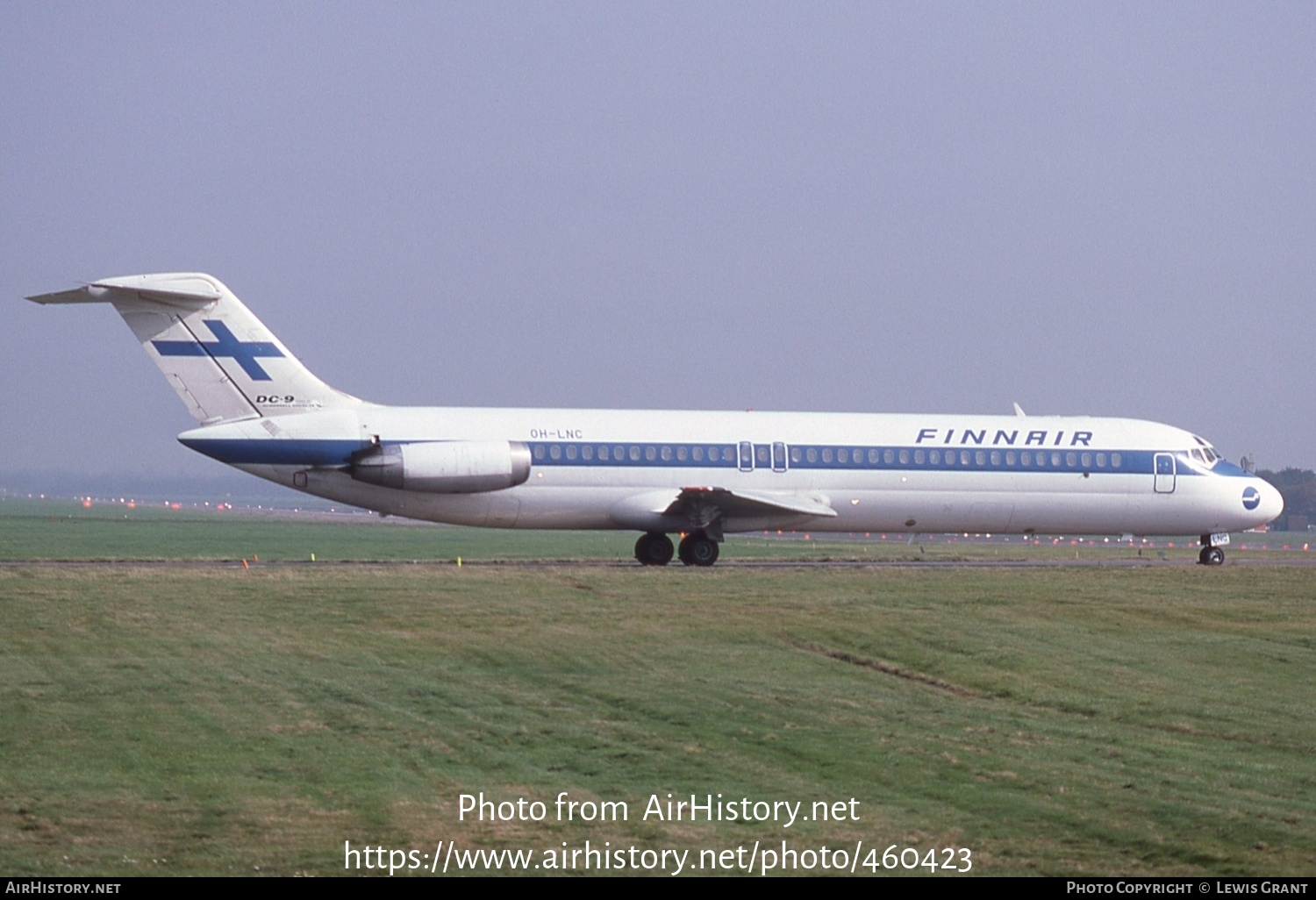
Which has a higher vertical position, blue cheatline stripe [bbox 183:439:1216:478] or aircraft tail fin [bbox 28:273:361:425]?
aircraft tail fin [bbox 28:273:361:425]

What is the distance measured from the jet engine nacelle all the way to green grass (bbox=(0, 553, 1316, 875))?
4.53 m

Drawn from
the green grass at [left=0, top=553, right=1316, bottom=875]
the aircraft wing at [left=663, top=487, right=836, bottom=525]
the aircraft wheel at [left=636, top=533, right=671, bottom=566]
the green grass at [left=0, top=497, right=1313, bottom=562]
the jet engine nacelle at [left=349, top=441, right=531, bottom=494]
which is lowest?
the green grass at [left=0, top=553, right=1316, bottom=875]

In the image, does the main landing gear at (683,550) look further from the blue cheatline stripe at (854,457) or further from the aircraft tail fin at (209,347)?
the aircraft tail fin at (209,347)

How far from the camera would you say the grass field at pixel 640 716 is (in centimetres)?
1021

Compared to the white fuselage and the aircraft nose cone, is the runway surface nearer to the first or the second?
the white fuselage

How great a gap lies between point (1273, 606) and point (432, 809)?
1756 centimetres

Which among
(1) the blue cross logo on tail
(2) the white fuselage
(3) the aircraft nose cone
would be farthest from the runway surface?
(1) the blue cross logo on tail

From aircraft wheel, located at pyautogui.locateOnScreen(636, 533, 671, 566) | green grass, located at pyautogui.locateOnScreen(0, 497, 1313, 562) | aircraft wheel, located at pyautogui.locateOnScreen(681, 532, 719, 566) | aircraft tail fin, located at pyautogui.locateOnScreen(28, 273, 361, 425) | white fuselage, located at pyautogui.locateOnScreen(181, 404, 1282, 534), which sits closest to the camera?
aircraft tail fin, located at pyautogui.locateOnScreen(28, 273, 361, 425)

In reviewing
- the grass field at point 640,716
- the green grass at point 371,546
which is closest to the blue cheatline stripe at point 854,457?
the grass field at point 640,716

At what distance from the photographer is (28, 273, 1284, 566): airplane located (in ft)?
94.5

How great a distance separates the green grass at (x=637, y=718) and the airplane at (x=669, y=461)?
481cm

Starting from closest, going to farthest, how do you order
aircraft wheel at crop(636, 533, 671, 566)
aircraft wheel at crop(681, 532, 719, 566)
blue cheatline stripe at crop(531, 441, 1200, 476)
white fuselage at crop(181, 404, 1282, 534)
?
1. white fuselage at crop(181, 404, 1282, 534)
2. blue cheatline stripe at crop(531, 441, 1200, 476)
3. aircraft wheel at crop(681, 532, 719, 566)
4. aircraft wheel at crop(636, 533, 671, 566)

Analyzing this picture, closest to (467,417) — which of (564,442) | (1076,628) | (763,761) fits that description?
(564,442)

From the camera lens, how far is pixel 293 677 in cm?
1595
